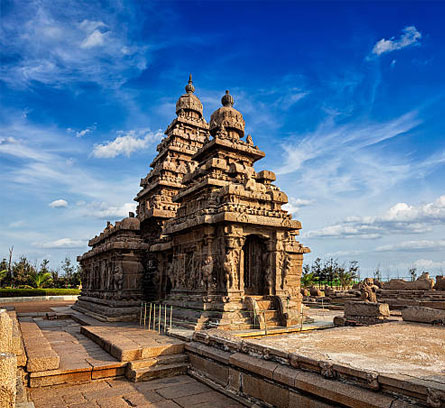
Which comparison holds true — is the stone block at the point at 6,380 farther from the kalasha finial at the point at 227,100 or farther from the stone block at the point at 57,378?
the kalasha finial at the point at 227,100

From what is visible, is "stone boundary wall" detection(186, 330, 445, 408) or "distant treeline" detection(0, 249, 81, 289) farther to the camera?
"distant treeline" detection(0, 249, 81, 289)

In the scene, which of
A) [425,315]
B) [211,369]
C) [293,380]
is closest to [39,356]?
[211,369]

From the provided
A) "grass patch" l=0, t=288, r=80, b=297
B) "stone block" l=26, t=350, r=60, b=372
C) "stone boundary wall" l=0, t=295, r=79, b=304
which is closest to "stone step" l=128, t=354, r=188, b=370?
"stone block" l=26, t=350, r=60, b=372

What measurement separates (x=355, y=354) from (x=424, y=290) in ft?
60.6

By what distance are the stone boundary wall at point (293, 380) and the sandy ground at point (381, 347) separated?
14.2 inches

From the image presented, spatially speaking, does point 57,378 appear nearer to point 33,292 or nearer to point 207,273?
point 207,273

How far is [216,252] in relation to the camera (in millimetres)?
11398

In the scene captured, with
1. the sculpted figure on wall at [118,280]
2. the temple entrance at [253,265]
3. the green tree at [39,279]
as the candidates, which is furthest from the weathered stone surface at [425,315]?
the green tree at [39,279]

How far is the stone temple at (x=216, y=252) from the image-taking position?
10.9m

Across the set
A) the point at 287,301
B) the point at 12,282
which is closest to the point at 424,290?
the point at 287,301

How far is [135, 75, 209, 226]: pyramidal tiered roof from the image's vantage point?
63.1ft

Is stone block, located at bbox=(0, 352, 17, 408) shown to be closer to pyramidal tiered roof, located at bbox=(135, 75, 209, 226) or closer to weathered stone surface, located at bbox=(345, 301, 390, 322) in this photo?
weathered stone surface, located at bbox=(345, 301, 390, 322)

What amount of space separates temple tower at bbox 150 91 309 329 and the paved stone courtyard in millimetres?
3260

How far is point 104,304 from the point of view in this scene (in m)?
16.5
